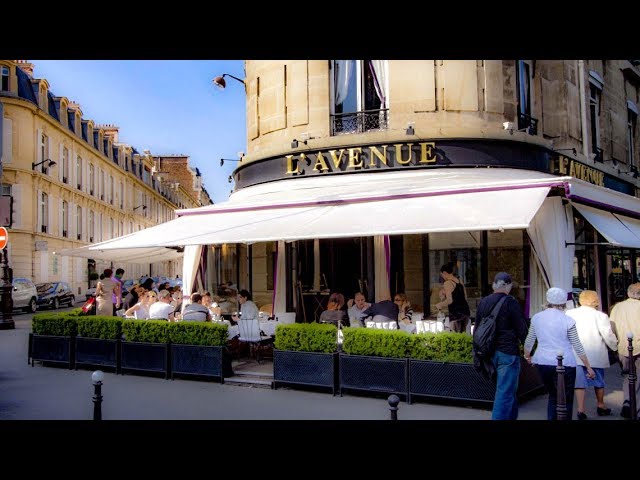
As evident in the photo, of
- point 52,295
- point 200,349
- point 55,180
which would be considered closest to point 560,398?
point 200,349

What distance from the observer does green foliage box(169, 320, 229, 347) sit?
886 cm

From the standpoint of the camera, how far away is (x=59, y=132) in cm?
3606

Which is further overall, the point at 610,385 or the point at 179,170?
the point at 179,170

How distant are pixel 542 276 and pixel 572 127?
592 centimetres

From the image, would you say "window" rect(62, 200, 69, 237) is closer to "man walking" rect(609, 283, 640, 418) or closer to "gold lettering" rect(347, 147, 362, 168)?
"gold lettering" rect(347, 147, 362, 168)

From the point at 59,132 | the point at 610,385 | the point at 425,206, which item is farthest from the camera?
the point at 59,132

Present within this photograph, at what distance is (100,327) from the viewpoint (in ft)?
32.9

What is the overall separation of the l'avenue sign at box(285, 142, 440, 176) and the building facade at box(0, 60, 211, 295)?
13869 millimetres

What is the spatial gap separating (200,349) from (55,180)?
1158 inches

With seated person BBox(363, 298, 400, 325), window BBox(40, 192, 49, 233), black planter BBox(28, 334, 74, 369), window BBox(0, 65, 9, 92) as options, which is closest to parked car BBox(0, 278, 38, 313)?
window BBox(40, 192, 49, 233)

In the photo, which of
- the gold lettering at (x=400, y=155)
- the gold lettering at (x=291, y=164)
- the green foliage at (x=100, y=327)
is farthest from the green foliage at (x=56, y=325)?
the gold lettering at (x=400, y=155)
